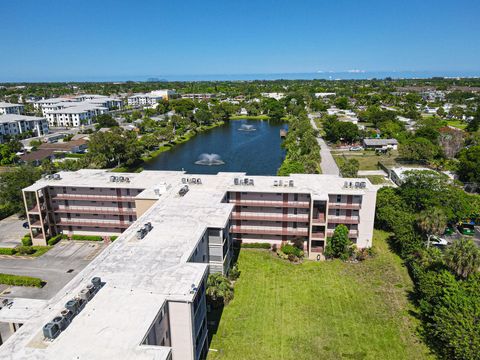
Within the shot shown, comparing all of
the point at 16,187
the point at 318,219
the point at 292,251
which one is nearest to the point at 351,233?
the point at 318,219

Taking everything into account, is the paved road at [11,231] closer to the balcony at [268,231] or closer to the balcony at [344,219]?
the balcony at [268,231]

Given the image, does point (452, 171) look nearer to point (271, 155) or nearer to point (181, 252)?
point (271, 155)

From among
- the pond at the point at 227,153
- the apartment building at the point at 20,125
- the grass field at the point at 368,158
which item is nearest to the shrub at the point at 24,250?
the pond at the point at 227,153

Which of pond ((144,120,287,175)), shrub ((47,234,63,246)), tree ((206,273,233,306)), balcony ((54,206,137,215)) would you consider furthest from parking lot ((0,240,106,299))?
pond ((144,120,287,175))

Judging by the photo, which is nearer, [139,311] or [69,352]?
[69,352]

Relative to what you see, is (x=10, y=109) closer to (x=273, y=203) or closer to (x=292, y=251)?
(x=273, y=203)

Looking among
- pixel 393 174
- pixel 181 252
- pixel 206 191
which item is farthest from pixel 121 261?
pixel 393 174
